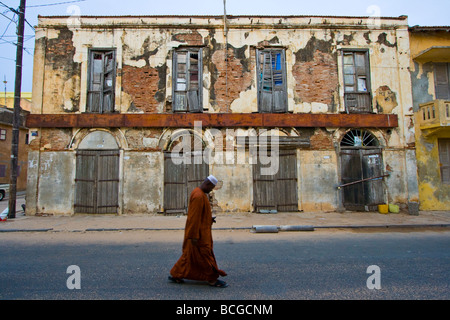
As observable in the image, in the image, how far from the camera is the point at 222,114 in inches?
436

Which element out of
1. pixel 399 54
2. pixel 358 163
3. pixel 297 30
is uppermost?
pixel 297 30

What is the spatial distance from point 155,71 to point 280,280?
9804 millimetres

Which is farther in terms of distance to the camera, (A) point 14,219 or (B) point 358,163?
(B) point 358,163

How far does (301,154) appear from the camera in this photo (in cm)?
1123

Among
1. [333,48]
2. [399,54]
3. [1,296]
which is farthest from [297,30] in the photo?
[1,296]

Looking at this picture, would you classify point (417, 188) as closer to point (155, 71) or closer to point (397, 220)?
point (397, 220)

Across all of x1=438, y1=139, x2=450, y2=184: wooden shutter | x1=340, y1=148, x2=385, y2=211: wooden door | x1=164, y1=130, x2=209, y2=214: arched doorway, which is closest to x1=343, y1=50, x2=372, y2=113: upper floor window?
x1=340, y1=148, x2=385, y2=211: wooden door

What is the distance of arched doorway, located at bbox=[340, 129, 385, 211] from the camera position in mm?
11141

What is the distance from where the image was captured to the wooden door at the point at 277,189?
11.0m

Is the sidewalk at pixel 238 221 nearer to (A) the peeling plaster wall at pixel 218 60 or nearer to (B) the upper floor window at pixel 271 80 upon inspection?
(A) the peeling plaster wall at pixel 218 60

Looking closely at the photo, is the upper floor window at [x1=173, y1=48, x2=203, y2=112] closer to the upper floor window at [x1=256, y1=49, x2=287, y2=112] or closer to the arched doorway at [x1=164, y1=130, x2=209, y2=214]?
the arched doorway at [x1=164, y1=130, x2=209, y2=214]
